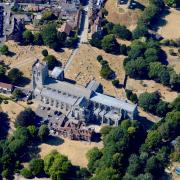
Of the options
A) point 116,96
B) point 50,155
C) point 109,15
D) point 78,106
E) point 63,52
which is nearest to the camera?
point 50,155

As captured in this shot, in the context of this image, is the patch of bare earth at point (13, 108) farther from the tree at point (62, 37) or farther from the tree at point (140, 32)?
the tree at point (140, 32)

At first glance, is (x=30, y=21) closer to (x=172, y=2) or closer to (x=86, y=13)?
(x=86, y=13)

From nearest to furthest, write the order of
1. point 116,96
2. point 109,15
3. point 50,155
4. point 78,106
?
point 50,155
point 78,106
point 116,96
point 109,15

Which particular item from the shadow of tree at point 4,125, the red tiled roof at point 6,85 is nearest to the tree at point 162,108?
the shadow of tree at point 4,125

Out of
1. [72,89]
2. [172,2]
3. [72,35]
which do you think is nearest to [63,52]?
[72,35]

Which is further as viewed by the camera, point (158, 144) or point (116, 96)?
point (116, 96)

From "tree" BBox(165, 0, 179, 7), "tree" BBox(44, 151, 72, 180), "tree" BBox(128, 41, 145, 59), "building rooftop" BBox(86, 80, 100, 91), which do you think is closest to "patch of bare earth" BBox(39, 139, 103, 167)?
"tree" BBox(44, 151, 72, 180)
